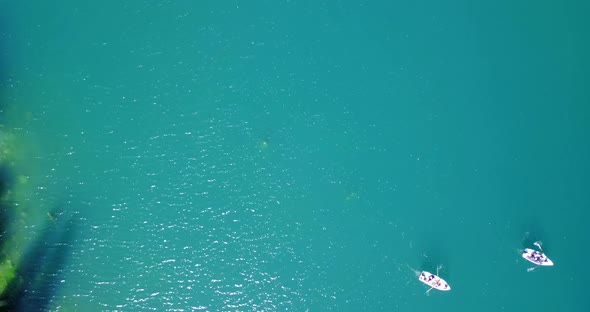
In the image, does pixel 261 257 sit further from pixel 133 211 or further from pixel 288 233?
pixel 133 211

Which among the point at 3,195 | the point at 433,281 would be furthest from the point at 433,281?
the point at 3,195

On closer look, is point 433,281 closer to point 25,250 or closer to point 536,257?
point 536,257

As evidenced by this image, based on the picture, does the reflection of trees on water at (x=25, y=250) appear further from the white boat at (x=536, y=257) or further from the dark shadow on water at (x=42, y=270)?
the white boat at (x=536, y=257)

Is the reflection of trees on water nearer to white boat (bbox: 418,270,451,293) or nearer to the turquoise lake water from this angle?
the turquoise lake water

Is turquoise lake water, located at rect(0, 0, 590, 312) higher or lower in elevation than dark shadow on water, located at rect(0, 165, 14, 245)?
higher

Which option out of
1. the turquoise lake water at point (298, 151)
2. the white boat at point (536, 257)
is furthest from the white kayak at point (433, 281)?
the white boat at point (536, 257)

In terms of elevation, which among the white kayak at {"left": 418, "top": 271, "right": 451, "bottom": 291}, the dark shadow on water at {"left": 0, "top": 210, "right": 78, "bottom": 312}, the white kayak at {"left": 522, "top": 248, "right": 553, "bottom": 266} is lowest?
the dark shadow on water at {"left": 0, "top": 210, "right": 78, "bottom": 312}

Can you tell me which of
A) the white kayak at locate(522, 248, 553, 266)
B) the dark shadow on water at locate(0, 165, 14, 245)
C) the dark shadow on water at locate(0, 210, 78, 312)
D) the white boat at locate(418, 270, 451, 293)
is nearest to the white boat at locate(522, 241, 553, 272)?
the white kayak at locate(522, 248, 553, 266)
